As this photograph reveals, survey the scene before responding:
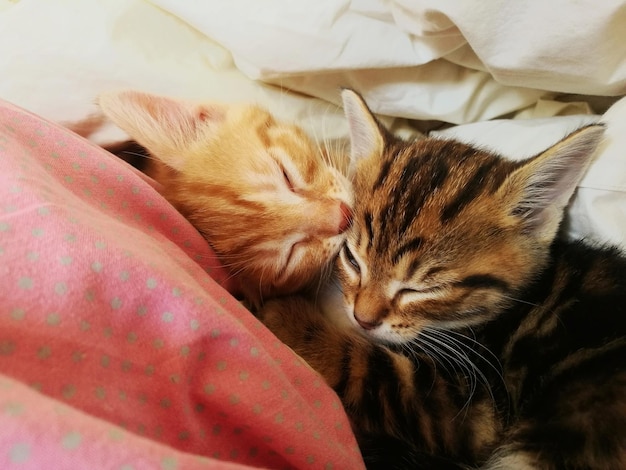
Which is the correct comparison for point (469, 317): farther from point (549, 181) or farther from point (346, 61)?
point (346, 61)

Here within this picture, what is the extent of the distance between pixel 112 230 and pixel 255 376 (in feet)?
0.88

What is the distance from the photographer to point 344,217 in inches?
43.4

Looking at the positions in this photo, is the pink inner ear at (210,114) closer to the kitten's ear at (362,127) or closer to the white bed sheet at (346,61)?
the white bed sheet at (346,61)

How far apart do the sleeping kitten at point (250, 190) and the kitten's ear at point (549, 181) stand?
35cm

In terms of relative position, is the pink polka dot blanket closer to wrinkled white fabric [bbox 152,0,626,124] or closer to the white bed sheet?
the white bed sheet

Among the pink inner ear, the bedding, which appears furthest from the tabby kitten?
the pink inner ear

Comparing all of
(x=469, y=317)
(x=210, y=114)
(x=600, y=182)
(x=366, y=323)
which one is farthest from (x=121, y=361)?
(x=600, y=182)

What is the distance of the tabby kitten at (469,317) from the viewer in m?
0.89

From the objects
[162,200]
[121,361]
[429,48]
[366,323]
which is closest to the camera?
[121,361]

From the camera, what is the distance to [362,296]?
1.04 meters

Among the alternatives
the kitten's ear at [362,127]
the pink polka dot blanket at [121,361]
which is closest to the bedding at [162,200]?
the pink polka dot blanket at [121,361]

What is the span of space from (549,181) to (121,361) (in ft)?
2.63

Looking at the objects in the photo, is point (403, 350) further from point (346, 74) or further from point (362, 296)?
point (346, 74)

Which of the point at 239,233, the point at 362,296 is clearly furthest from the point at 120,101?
the point at 362,296
